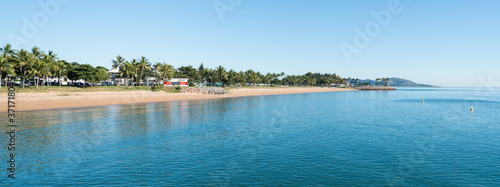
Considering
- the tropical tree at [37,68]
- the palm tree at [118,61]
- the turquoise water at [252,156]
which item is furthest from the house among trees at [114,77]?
the turquoise water at [252,156]

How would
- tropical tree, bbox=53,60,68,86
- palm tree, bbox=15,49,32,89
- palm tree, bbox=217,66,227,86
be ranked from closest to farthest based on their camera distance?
palm tree, bbox=15,49,32,89
tropical tree, bbox=53,60,68,86
palm tree, bbox=217,66,227,86

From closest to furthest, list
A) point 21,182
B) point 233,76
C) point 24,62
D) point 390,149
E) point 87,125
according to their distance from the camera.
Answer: point 21,182
point 390,149
point 87,125
point 24,62
point 233,76

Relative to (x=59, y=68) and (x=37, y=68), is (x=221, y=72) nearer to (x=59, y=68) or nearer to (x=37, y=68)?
(x=59, y=68)

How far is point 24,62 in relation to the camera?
76.1 m

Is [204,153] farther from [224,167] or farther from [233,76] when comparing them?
[233,76]

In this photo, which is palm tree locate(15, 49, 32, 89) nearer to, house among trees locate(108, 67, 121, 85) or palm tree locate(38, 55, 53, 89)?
palm tree locate(38, 55, 53, 89)

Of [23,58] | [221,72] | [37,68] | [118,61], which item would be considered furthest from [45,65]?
[221,72]

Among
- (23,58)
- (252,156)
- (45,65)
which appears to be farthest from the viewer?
(45,65)

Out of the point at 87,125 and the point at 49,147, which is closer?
the point at 49,147

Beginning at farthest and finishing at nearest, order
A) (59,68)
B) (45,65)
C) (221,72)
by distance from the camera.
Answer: (221,72)
(59,68)
(45,65)

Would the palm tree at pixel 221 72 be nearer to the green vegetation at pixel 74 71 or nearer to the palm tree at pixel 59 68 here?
the green vegetation at pixel 74 71

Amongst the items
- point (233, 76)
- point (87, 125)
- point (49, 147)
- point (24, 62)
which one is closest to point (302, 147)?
point (49, 147)

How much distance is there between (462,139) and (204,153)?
80.7 ft

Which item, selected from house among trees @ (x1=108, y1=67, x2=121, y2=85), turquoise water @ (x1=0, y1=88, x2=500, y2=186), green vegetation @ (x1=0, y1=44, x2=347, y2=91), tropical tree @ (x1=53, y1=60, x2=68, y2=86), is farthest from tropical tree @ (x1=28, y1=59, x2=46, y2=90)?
house among trees @ (x1=108, y1=67, x2=121, y2=85)
